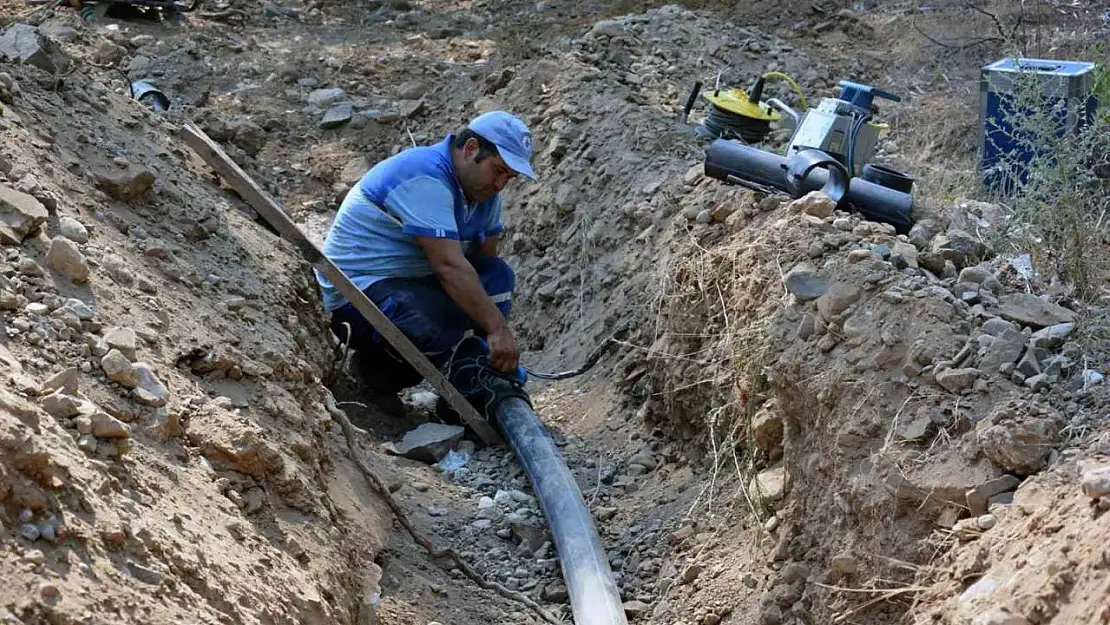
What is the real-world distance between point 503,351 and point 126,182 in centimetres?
163

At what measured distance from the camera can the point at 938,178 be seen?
5.98 meters

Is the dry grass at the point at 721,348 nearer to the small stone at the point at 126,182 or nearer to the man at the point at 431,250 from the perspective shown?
the man at the point at 431,250

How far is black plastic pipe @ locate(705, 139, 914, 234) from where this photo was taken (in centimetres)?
439

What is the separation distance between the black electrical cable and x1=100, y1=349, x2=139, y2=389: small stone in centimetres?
384

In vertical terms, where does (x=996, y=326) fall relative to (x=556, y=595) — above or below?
above

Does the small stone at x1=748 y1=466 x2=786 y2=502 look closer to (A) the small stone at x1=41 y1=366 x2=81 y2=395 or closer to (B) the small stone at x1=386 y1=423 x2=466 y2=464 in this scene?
(B) the small stone at x1=386 y1=423 x2=466 y2=464

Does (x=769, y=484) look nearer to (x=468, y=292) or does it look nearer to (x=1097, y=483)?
(x=1097, y=483)

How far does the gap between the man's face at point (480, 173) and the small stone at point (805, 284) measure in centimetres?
147

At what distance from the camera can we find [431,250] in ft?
16.1

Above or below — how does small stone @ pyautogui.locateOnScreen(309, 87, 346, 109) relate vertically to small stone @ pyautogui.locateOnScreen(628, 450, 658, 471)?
below

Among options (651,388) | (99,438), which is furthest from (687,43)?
(99,438)

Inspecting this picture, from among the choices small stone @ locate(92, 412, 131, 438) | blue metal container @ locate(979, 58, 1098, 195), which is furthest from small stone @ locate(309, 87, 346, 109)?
small stone @ locate(92, 412, 131, 438)

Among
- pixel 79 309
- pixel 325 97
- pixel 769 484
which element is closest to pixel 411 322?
pixel 769 484

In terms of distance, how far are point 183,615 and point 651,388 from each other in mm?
2627
